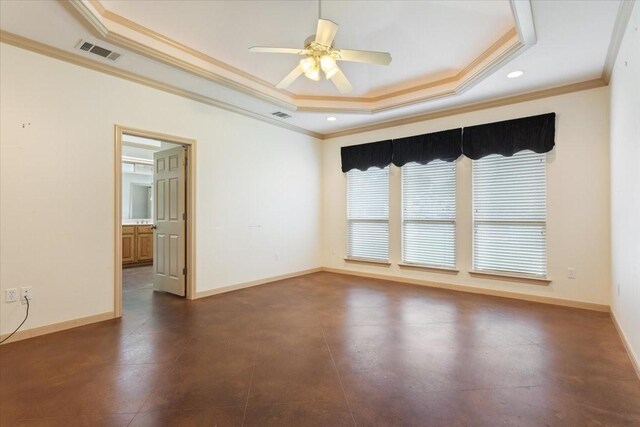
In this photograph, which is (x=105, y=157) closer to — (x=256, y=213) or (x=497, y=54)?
(x=256, y=213)

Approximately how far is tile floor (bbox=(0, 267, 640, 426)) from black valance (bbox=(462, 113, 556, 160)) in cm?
208

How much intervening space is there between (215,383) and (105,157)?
8.97 feet

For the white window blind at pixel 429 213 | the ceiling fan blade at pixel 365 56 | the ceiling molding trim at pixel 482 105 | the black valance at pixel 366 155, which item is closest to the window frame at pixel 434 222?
the white window blind at pixel 429 213

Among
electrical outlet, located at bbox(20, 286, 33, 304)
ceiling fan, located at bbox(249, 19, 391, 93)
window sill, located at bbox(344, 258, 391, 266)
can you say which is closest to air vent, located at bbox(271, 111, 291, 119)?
ceiling fan, located at bbox(249, 19, 391, 93)

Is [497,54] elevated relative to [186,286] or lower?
elevated

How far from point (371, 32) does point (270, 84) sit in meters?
1.72

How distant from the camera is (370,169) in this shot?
5.70 m

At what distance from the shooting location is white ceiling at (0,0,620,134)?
2572 mm

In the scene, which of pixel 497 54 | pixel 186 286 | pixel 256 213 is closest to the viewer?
pixel 497 54

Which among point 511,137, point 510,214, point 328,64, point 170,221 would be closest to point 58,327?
point 170,221

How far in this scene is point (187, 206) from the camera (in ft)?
13.8

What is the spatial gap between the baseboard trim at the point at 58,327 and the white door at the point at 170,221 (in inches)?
41.1

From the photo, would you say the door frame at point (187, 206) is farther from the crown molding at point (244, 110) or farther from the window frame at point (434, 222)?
the window frame at point (434, 222)

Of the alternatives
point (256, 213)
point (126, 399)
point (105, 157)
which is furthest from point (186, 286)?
point (126, 399)
